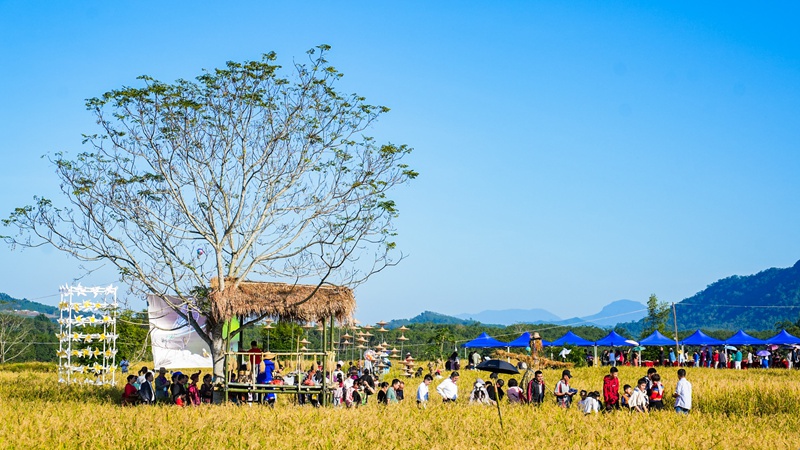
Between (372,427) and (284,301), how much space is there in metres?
5.71

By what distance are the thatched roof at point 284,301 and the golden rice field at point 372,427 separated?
2474 millimetres

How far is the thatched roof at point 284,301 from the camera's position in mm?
17703

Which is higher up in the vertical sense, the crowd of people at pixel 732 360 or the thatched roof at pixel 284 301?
the thatched roof at pixel 284 301

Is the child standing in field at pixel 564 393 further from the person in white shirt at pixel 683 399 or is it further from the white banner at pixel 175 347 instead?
the white banner at pixel 175 347

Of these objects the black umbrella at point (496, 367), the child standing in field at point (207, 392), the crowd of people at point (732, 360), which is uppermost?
the black umbrella at point (496, 367)

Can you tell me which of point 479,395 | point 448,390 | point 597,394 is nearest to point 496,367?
point 479,395

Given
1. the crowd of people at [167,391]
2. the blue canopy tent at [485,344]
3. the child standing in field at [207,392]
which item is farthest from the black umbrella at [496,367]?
the blue canopy tent at [485,344]

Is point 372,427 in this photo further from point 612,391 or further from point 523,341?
point 523,341

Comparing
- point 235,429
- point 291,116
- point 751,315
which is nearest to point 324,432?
point 235,429

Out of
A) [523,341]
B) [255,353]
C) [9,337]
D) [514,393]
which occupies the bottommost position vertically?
[514,393]

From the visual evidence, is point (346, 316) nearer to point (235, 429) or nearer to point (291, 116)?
point (291, 116)

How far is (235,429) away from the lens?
12.6 meters

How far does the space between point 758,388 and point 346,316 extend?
928 cm

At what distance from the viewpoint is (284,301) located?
18141mm
